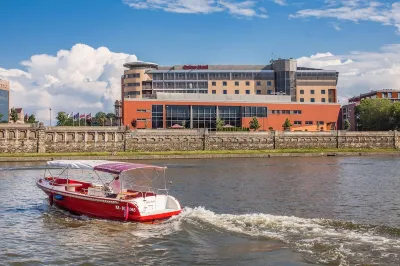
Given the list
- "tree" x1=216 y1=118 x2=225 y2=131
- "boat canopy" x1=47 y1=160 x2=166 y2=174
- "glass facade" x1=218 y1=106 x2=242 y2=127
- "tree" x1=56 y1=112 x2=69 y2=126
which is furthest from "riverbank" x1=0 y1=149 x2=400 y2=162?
"tree" x1=56 y1=112 x2=69 y2=126

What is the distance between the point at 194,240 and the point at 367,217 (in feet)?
41.1

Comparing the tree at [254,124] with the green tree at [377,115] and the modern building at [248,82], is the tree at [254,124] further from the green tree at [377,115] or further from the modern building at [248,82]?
the green tree at [377,115]

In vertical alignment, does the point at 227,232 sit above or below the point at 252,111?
below

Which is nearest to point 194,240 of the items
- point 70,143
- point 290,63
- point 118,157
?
point 118,157

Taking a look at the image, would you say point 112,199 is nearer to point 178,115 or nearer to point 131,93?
point 178,115

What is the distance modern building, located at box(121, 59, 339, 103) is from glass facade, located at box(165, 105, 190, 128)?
22478 millimetres

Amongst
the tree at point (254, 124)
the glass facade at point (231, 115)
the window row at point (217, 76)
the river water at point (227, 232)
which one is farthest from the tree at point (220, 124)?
the river water at point (227, 232)

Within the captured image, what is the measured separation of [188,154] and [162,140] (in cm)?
1249

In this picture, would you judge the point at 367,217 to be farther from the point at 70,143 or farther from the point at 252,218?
the point at 70,143

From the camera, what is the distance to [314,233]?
82.8 feet

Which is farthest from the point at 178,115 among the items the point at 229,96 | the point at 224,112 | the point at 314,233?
the point at 314,233

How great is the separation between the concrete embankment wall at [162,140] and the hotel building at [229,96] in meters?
12.0

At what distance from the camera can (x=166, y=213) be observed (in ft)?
97.7

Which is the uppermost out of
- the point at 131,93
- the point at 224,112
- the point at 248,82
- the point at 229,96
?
the point at 248,82
